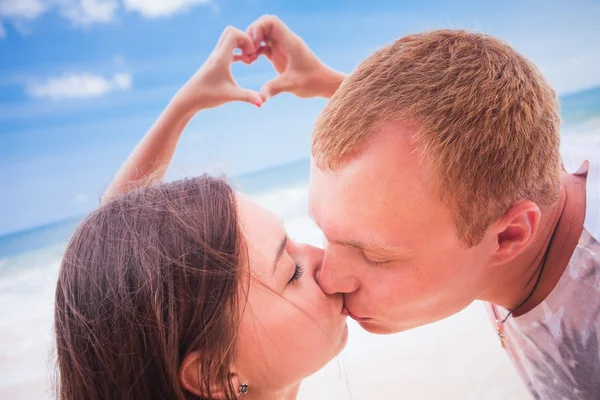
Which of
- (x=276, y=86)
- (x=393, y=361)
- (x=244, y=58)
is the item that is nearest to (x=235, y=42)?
(x=244, y=58)

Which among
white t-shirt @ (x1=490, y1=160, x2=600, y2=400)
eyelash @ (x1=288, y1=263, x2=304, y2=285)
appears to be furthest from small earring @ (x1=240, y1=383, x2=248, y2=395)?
white t-shirt @ (x1=490, y1=160, x2=600, y2=400)

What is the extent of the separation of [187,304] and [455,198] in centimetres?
99

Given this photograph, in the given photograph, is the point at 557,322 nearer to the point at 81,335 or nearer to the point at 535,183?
the point at 535,183

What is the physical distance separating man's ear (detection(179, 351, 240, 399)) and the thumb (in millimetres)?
1805

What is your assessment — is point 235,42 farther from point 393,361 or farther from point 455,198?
point 393,361

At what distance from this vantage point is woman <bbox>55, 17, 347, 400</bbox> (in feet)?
5.36

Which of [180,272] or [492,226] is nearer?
[180,272]

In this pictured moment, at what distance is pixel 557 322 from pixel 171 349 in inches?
58.1

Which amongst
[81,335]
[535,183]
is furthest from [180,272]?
[535,183]

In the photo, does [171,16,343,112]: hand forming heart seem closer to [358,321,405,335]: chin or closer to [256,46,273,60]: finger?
[256,46,273,60]: finger

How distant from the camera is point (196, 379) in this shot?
66.7 inches

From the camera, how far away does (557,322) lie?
1.94 meters

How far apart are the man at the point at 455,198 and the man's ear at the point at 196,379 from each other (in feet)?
1.70

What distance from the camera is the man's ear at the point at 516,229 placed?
1.76 meters
